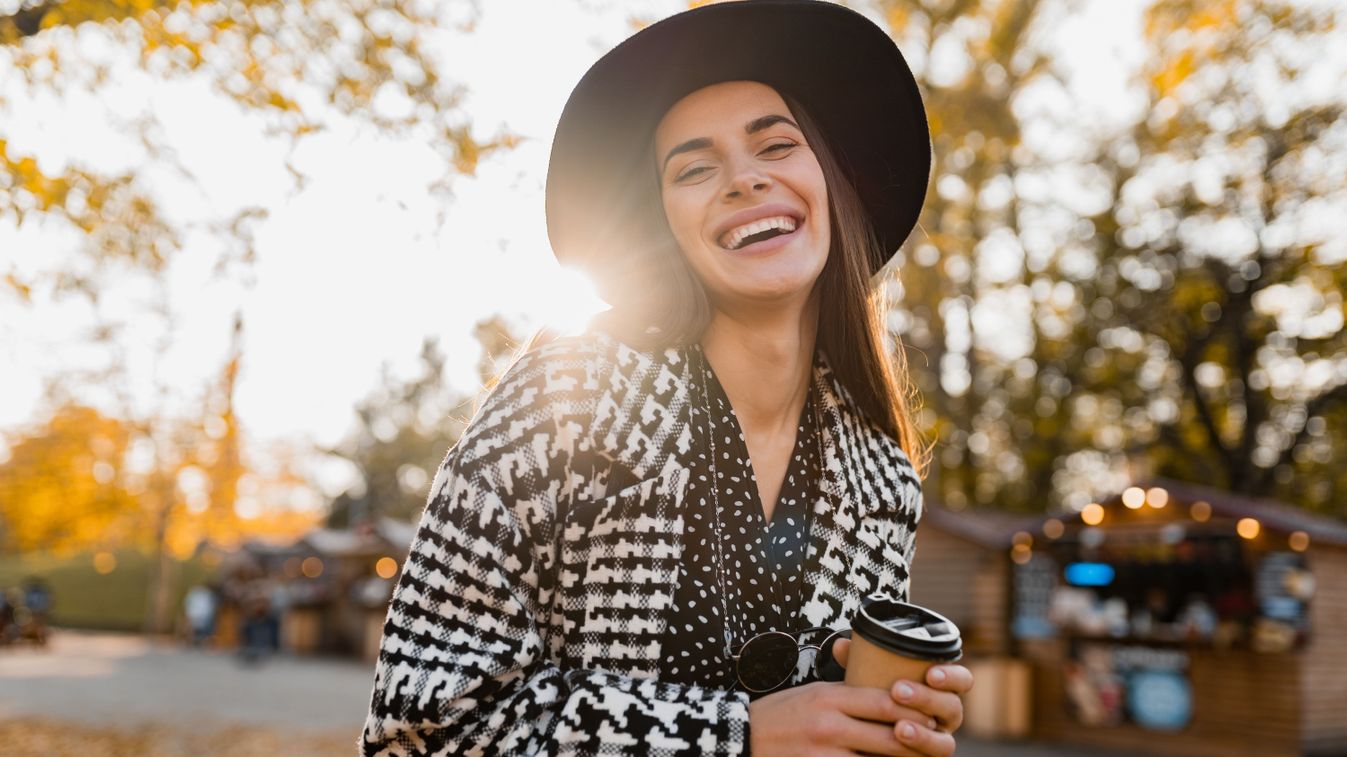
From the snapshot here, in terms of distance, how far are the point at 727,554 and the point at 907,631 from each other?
0.31m

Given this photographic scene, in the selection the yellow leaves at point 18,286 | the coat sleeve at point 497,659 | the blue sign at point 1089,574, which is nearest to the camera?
the coat sleeve at point 497,659

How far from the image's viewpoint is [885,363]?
196 centimetres

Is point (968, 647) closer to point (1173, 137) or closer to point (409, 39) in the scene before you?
point (1173, 137)

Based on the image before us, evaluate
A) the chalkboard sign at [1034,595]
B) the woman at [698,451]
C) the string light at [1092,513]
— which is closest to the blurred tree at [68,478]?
the chalkboard sign at [1034,595]

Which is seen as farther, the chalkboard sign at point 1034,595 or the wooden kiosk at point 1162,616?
the chalkboard sign at point 1034,595

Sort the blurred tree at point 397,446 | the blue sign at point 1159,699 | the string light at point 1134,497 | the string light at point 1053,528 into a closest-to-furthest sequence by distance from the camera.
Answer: the blue sign at point 1159,699 → the string light at point 1134,497 → the string light at point 1053,528 → the blurred tree at point 397,446

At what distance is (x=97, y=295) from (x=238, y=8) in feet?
9.04

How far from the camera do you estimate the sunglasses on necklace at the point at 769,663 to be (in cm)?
140

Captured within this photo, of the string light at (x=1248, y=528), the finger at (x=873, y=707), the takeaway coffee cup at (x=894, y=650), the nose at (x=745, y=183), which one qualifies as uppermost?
the nose at (x=745, y=183)

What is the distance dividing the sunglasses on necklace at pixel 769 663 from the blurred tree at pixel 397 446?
42.7 metres

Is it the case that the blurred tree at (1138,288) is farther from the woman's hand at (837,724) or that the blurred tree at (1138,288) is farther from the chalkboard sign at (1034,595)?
the woman's hand at (837,724)

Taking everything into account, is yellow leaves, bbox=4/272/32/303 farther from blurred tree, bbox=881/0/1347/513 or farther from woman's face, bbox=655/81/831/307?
blurred tree, bbox=881/0/1347/513

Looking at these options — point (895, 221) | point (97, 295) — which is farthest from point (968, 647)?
point (895, 221)

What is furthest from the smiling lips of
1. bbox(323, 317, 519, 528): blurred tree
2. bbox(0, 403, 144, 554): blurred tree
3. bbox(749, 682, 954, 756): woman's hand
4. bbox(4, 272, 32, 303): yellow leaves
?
bbox(323, 317, 519, 528): blurred tree
